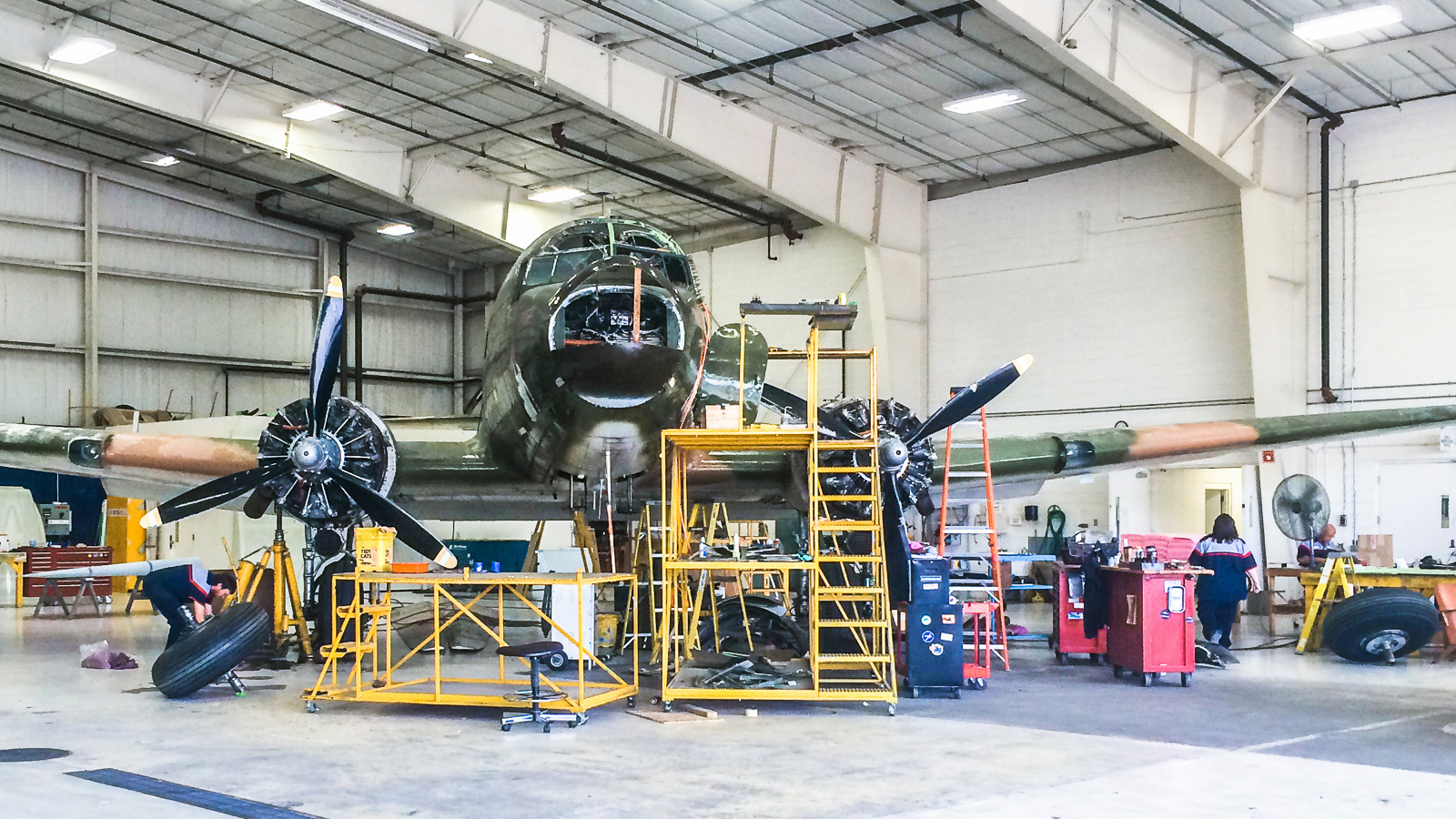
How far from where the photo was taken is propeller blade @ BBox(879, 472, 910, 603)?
12148 millimetres

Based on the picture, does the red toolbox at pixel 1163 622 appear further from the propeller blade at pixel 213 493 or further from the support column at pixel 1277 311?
the support column at pixel 1277 311

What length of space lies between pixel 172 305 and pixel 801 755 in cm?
3344

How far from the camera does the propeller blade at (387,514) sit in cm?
1244

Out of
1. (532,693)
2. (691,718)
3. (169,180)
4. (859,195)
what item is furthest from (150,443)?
(169,180)

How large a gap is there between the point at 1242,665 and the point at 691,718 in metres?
7.91

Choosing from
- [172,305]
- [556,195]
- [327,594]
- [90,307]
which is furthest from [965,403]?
[172,305]

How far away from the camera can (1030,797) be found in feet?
24.0

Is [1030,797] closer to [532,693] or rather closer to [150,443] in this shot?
[532,693]

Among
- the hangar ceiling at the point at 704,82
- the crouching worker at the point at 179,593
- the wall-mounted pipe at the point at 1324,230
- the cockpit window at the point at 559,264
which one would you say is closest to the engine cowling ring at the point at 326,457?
the cockpit window at the point at 559,264

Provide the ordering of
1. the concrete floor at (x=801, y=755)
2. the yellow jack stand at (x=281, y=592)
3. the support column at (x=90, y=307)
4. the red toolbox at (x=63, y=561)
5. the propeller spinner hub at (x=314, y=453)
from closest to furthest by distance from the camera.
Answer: the concrete floor at (x=801, y=755), the propeller spinner hub at (x=314, y=453), the yellow jack stand at (x=281, y=592), the red toolbox at (x=63, y=561), the support column at (x=90, y=307)

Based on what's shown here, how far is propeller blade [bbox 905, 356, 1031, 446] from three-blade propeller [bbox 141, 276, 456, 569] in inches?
198

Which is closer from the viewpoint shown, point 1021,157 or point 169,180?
point 1021,157

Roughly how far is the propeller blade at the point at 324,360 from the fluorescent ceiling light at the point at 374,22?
988cm

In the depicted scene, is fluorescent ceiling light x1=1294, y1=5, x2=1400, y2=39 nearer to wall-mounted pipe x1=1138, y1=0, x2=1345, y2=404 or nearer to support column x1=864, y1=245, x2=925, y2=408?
wall-mounted pipe x1=1138, y1=0, x2=1345, y2=404
